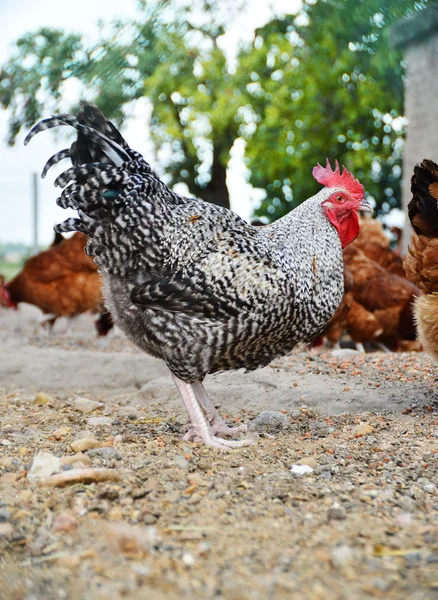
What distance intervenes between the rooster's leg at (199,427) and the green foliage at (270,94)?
936cm

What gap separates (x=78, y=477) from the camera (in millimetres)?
Result: 2766

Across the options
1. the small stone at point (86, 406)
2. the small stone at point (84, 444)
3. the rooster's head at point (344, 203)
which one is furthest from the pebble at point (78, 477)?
the rooster's head at point (344, 203)

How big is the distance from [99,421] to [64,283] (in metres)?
4.99

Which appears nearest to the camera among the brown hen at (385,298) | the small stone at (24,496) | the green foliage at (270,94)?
the small stone at (24,496)

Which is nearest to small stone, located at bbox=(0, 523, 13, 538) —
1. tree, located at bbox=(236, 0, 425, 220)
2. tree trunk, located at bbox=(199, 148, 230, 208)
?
tree, located at bbox=(236, 0, 425, 220)

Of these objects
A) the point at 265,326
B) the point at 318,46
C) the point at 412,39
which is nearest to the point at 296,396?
the point at 265,326

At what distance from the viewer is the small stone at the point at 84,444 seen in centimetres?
332

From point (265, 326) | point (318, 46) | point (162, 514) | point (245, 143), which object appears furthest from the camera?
point (245, 143)

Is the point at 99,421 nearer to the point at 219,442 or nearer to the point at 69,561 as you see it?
the point at 219,442

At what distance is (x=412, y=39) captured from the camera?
10.3m

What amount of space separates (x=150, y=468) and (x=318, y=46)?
42.9 ft

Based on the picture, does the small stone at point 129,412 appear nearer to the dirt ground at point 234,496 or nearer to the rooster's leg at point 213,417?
the dirt ground at point 234,496

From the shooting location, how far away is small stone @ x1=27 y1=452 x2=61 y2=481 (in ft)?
9.39

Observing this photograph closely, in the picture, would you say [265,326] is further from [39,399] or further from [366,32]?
[366,32]
